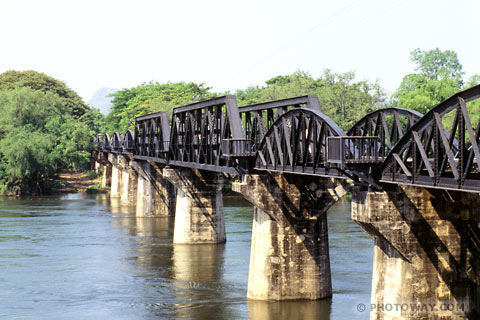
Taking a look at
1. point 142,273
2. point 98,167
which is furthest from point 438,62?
point 142,273

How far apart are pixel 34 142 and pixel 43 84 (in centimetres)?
5883

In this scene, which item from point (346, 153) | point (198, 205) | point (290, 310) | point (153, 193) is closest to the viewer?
point (346, 153)

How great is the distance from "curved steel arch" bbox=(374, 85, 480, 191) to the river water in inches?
404

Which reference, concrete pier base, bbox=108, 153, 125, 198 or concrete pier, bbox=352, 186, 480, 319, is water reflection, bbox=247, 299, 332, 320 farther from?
concrete pier base, bbox=108, 153, 125, 198

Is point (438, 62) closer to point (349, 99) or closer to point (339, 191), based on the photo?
point (349, 99)

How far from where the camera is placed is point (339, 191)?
33875mm

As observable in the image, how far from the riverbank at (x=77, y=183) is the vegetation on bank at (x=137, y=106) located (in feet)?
7.75

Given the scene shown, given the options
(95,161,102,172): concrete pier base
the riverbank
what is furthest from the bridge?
(95,161,102,172): concrete pier base

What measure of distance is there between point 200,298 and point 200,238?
57.6 ft

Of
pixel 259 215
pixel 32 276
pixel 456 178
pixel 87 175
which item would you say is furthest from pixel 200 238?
pixel 87 175

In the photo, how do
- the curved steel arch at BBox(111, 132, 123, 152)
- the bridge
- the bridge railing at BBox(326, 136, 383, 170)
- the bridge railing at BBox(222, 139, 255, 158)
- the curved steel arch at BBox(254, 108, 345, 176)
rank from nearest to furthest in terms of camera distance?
1. the bridge
2. the bridge railing at BBox(326, 136, 383, 170)
3. the curved steel arch at BBox(254, 108, 345, 176)
4. the bridge railing at BBox(222, 139, 255, 158)
5. the curved steel arch at BBox(111, 132, 123, 152)

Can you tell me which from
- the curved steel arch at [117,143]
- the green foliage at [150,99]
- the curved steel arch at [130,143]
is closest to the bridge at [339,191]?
the curved steel arch at [130,143]

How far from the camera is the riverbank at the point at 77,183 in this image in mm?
114562

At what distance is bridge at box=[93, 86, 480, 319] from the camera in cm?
2247
